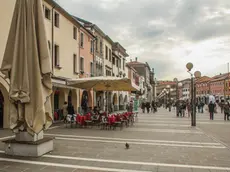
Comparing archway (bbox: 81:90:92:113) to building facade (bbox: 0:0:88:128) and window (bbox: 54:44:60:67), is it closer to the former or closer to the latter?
building facade (bbox: 0:0:88:128)

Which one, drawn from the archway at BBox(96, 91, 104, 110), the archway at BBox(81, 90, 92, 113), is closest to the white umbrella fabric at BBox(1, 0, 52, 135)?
the archway at BBox(81, 90, 92, 113)

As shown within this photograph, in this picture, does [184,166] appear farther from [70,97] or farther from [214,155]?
[70,97]

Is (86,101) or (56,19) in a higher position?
(56,19)

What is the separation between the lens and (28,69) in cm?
725

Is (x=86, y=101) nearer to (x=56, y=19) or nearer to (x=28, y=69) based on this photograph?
A: (x=56, y=19)

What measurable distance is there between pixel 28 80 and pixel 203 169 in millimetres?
4633

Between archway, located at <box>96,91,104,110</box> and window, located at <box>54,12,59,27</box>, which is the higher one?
window, located at <box>54,12,59,27</box>

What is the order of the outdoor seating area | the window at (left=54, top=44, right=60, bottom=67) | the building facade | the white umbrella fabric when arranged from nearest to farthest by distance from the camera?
the white umbrella fabric < the outdoor seating area < the building facade < the window at (left=54, top=44, right=60, bottom=67)

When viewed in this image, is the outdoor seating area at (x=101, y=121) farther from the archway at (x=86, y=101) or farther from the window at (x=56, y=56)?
the archway at (x=86, y=101)

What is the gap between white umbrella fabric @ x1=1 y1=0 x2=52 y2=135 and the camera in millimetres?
7109

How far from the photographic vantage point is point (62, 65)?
77.4 feet

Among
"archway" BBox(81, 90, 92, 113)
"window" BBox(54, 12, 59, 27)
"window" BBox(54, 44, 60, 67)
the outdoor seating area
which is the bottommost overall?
the outdoor seating area

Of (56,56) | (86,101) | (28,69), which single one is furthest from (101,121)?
(86,101)

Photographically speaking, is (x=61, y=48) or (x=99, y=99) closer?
(x=61, y=48)
